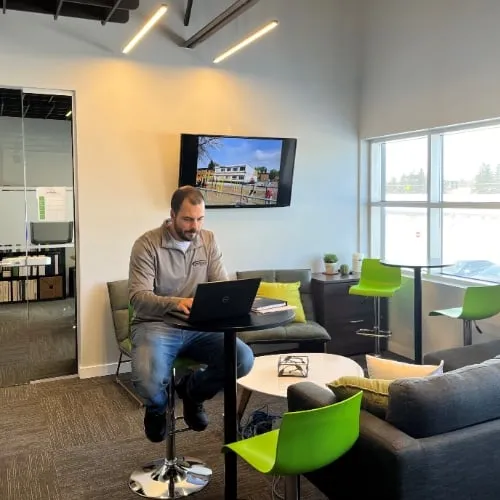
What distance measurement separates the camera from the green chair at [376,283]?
543cm

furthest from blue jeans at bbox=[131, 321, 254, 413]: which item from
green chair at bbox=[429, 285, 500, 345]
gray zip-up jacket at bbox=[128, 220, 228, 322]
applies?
green chair at bbox=[429, 285, 500, 345]

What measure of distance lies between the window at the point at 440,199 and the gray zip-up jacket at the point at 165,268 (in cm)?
217

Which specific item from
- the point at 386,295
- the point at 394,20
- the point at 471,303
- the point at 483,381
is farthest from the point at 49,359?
the point at 394,20

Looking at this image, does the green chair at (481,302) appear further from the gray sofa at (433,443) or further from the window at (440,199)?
the gray sofa at (433,443)

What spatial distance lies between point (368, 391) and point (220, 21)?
126 inches

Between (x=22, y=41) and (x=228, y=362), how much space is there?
11.2 feet

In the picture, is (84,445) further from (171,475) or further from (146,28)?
(146,28)

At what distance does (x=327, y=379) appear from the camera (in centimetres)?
355

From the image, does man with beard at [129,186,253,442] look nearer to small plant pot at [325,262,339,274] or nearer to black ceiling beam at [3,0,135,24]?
black ceiling beam at [3,0,135,24]

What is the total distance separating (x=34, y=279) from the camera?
5059 mm

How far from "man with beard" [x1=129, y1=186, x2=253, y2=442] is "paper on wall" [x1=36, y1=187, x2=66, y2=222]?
2.06 metres

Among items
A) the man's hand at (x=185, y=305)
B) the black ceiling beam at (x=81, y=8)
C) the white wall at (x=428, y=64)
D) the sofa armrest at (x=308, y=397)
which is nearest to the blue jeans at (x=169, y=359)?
the man's hand at (x=185, y=305)

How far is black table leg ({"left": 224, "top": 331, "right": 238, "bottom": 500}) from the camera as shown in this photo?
2.82m

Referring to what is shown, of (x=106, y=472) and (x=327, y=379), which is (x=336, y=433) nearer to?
(x=327, y=379)
